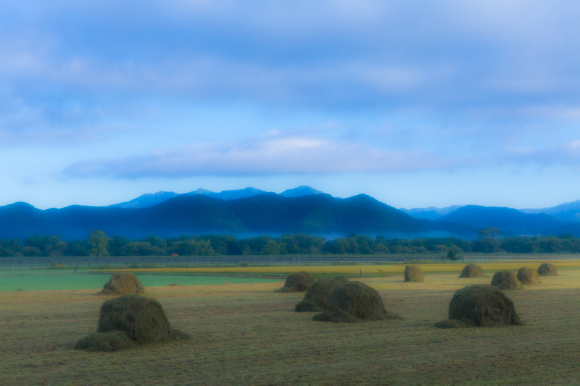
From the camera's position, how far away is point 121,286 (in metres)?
28.4

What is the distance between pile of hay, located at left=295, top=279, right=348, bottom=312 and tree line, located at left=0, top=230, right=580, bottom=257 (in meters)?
101

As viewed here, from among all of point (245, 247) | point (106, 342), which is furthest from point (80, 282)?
point (245, 247)

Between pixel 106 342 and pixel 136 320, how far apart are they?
89cm

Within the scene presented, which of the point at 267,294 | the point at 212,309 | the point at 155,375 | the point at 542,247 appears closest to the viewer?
the point at 155,375

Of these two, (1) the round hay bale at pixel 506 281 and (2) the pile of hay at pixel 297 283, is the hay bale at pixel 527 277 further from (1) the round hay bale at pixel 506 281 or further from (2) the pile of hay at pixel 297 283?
(2) the pile of hay at pixel 297 283

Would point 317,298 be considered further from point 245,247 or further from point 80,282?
point 245,247

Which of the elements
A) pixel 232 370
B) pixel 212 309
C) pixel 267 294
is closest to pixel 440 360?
pixel 232 370

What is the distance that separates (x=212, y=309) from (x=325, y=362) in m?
10.7

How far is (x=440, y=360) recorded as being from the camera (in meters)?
11.6

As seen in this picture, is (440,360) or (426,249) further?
(426,249)

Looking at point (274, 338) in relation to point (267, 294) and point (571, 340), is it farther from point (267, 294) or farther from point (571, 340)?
point (267, 294)

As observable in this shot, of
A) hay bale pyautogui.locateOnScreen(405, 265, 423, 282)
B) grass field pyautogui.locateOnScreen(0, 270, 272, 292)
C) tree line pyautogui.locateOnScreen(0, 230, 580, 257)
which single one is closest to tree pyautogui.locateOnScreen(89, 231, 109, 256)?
tree line pyautogui.locateOnScreen(0, 230, 580, 257)

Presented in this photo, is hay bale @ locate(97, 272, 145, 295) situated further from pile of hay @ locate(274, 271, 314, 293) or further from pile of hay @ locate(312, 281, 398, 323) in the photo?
pile of hay @ locate(312, 281, 398, 323)

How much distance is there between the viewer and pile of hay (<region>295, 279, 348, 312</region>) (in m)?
20.9
